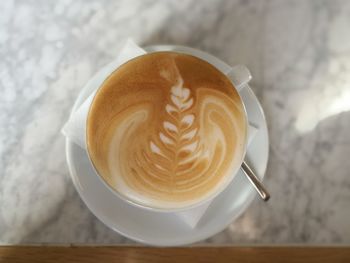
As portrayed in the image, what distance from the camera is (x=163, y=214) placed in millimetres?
648

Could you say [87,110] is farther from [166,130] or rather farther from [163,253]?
[163,253]

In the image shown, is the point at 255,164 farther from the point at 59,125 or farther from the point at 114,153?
the point at 59,125

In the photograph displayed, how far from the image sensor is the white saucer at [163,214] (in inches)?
24.9

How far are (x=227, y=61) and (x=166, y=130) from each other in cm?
22

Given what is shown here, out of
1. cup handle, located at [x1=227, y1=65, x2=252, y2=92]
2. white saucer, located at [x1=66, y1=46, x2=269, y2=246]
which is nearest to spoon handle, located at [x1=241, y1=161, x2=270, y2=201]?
white saucer, located at [x1=66, y1=46, x2=269, y2=246]

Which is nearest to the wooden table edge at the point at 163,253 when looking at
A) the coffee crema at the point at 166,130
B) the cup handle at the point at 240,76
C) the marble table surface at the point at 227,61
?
the marble table surface at the point at 227,61

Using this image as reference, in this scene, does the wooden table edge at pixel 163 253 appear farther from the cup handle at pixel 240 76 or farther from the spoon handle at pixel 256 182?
the cup handle at pixel 240 76

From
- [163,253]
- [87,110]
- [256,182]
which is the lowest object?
[163,253]

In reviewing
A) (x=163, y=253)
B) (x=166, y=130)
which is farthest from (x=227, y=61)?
(x=163, y=253)

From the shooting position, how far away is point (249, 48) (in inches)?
29.7

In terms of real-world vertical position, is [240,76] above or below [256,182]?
above

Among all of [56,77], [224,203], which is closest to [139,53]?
[56,77]

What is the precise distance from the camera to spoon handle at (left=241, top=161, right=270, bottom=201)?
63 centimetres

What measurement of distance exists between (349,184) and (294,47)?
0.26 m
